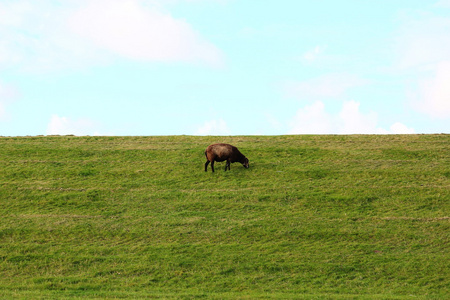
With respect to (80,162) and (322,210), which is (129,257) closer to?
(322,210)

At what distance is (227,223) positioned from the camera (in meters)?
23.3

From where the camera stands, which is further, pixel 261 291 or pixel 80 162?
pixel 80 162

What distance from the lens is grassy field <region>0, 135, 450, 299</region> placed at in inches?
697

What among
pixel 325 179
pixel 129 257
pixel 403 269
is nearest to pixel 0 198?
pixel 129 257

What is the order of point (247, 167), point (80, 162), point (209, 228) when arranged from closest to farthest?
point (209, 228) → point (247, 167) → point (80, 162)

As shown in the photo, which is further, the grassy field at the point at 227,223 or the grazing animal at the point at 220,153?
the grazing animal at the point at 220,153

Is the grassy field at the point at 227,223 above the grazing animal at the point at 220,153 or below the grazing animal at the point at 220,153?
below

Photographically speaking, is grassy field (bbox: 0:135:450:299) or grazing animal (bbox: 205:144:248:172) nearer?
grassy field (bbox: 0:135:450:299)

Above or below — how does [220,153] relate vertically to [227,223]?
above

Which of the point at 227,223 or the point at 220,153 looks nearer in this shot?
the point at 227,223

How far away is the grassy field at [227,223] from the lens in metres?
17.7

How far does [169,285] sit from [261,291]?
349 centimetres

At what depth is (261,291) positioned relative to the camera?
55.3 feet

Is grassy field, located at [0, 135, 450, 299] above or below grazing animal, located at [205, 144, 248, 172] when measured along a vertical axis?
below
